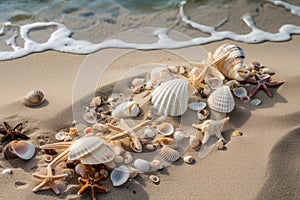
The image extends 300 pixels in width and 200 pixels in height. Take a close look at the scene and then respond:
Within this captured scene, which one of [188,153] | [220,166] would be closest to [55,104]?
[188,153]

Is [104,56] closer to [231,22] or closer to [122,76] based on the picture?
[122,76]

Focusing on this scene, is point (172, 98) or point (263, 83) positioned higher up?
Answer: point (172, 98)

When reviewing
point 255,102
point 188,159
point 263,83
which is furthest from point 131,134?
point 263,83

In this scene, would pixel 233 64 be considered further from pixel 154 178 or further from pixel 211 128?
pixel 154 178

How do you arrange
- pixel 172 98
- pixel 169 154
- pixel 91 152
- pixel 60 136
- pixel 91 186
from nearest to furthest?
pixel 91 186 < pixel 91 152 < pixel 169 154 < pixel 60 136 < pixel 172 98

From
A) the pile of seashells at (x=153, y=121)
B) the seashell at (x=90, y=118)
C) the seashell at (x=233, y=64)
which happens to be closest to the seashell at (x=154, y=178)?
the pile of seashells at (x=153, y=121)

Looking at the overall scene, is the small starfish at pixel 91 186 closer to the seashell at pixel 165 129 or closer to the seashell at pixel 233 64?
the seashell at pixel 165 129
